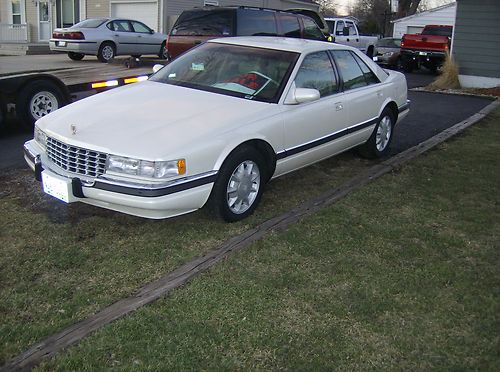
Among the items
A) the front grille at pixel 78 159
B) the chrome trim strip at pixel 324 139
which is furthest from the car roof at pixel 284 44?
the front grille at pixel 78 159

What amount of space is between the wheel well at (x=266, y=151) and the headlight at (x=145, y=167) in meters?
0.75

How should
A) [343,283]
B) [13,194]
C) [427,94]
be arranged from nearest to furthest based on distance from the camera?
[343,283]
[13,194]
[427,94]

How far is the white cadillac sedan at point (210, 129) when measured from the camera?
13.1 feet

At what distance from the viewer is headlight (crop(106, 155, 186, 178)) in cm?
391

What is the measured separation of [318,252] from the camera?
414 cm

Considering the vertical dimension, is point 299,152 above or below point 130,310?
above

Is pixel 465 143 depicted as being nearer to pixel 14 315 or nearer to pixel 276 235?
pixel 276 235

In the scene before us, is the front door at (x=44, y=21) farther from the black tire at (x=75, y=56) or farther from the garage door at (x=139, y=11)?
the black tire at (x=75, y=56)

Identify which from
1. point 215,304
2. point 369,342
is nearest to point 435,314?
point 369,342

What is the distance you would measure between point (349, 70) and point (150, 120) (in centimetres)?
270

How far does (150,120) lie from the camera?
4355 mm

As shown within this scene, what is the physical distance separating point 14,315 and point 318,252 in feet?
6.98

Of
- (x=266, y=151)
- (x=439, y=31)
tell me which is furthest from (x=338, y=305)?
(x=439, y=31)

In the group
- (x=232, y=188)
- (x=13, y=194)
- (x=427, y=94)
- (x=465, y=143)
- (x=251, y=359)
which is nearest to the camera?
(x=251, y=359)
